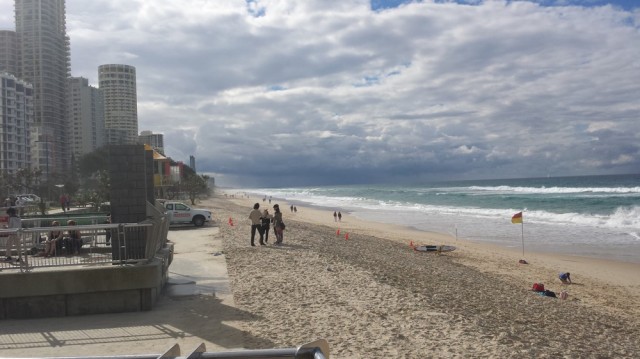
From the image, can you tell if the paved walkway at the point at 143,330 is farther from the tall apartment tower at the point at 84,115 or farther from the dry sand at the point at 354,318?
the tall apartment tower at the point at 84,115

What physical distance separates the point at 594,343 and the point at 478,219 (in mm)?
31602

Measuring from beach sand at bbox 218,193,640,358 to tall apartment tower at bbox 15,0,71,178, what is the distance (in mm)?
104662

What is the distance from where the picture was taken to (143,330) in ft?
23.8

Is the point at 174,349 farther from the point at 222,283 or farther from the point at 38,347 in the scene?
the point at 222,283

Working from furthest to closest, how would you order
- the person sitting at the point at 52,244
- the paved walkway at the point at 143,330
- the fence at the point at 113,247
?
the person sitting at the point at 52,244 → the fence at the point at 113,247 → the paved walkway at the point at 143,330

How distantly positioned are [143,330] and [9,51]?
402ft

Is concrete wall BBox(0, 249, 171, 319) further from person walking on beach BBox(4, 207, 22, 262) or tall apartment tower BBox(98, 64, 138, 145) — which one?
tall apartment tower BBox(98, 64, 138, 145)

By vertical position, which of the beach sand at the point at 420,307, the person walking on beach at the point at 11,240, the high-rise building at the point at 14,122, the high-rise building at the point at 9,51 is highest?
the high-rise building at the point at 9,51

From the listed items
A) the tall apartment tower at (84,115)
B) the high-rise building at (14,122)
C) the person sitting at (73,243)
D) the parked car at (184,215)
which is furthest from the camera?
the tall apartment tower at (84,115)

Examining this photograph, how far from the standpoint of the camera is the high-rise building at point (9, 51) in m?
105

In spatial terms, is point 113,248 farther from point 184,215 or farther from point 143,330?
point 184,215

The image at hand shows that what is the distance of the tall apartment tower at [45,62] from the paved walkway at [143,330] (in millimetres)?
106391

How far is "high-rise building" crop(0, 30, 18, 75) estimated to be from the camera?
105438 millimetres

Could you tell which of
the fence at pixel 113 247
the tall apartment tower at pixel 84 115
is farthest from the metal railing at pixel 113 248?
the tall apartment tower at pixel 84 115
